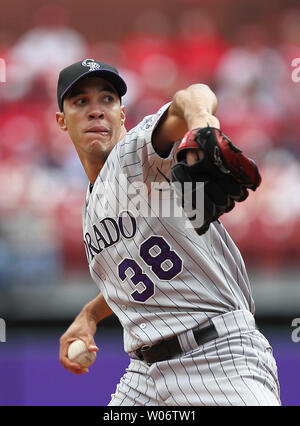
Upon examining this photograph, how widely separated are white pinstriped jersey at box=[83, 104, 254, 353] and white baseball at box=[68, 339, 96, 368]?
0.26m

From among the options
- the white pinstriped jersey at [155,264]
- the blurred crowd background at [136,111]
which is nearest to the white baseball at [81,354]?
the white pinstriped jersey at [155,264]

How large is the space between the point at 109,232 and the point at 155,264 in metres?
0.22

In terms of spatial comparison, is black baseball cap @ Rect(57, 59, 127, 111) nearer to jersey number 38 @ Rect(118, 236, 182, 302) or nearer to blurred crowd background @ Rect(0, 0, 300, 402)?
jersey number 38 @ Rect(118, 236, 182, 302)

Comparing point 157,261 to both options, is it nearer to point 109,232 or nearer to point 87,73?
point 109,232

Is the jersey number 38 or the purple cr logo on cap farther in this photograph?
the purple cr logo on cap

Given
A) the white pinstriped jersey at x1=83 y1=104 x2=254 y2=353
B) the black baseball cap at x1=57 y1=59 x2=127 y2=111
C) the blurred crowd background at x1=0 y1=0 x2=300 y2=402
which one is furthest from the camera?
the blurred crowd background at x1=0 y1=0 x2=300 y2=402

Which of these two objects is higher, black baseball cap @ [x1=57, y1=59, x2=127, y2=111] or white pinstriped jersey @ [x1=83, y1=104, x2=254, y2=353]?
black baseball cap @ [x1=57, y1=59, x2=127, y2=111]

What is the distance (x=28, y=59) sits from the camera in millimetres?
7469

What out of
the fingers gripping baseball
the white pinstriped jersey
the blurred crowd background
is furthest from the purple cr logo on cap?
the blurred crowd background

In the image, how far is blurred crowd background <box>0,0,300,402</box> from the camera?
509 centimetres

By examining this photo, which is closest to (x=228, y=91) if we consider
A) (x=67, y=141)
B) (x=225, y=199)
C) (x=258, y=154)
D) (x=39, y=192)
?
(x=258, y=154)

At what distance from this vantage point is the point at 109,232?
92.7 inches

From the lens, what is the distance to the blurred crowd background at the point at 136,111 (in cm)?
509

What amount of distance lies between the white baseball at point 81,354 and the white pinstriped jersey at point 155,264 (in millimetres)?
261
